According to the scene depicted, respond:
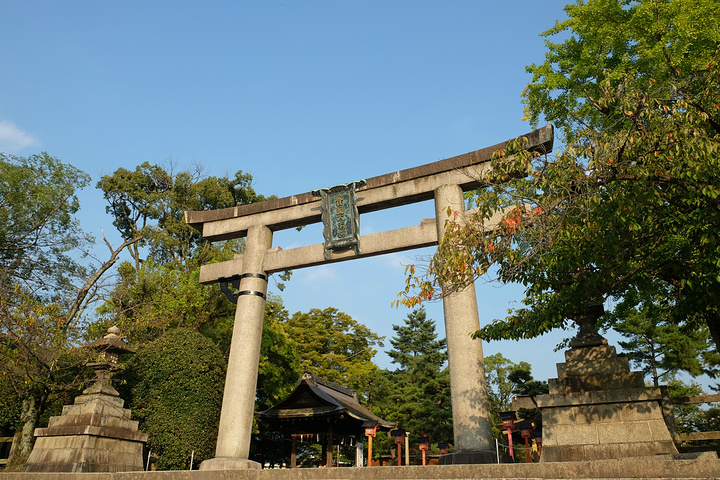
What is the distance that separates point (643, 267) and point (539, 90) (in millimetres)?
8178

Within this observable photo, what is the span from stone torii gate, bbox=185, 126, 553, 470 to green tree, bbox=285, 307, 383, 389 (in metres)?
16.8

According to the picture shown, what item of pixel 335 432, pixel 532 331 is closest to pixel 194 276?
pixel 335 432

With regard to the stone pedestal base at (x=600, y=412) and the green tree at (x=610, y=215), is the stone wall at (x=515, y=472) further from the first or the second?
the green tree at (x=610, y=215)

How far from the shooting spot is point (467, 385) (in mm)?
7855

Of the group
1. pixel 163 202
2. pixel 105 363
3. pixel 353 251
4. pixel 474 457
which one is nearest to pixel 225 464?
pixel 105 363

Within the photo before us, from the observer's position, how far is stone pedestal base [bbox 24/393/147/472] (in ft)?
29.5

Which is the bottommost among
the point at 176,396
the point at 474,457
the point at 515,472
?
the point at 515,472

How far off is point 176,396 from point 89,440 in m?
4.58

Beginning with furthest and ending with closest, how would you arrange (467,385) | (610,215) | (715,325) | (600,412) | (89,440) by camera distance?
(89,440) → (467,385) → (715,325) → (600,412) → (610,215)

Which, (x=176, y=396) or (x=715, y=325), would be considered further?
(x=176, y=396)

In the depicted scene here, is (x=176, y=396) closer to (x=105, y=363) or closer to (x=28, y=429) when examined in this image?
(x=28, y=429)

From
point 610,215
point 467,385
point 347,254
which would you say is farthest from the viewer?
point 347,254

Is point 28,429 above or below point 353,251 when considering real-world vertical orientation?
below

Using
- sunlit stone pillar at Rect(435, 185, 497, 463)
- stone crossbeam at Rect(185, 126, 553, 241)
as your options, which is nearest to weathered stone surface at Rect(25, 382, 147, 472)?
stone crossbeam at Rect(185, 126, 553, 241)
